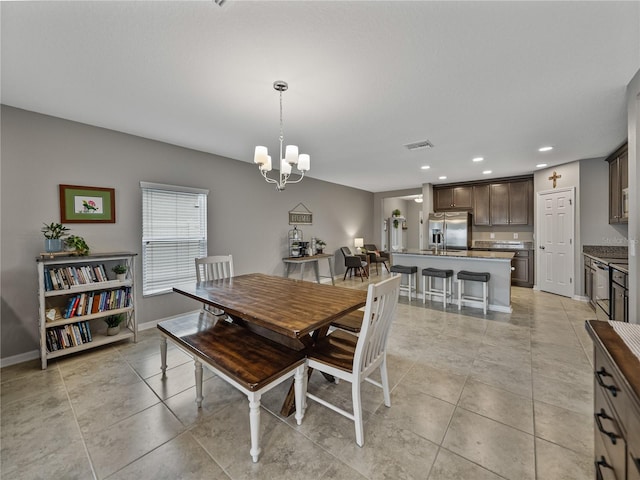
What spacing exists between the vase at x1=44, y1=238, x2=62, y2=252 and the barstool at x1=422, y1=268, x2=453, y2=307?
4823mm

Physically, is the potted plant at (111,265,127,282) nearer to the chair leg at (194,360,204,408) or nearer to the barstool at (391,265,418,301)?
the chair leg at (194,360,204,408)

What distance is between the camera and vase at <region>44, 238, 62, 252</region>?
2.54 metres

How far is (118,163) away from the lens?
3.19 m

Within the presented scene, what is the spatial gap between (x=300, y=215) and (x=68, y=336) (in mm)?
4027

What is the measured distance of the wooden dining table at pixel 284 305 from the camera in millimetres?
1570

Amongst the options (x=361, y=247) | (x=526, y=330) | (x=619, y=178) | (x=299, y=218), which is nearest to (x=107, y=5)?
(x=299, y=218)

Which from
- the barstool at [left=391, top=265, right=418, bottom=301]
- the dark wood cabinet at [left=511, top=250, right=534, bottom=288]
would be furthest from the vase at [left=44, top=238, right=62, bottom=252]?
the dark wood cabinet at [left=511, top=250, right=534, bottom=288]

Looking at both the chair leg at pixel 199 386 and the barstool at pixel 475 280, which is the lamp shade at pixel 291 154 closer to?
the chair leg at pixel 199 386

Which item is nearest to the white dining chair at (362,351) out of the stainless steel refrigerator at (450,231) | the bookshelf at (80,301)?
the bookshelf at (80,301)

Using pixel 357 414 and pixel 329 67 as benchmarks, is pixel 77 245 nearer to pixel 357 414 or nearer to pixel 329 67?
pixel 329 67

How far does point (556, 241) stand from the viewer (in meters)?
4.95

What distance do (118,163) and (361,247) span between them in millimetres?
5864

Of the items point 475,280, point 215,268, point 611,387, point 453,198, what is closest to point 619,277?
point 475,280

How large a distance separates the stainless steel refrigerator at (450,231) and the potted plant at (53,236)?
6.61 meters
